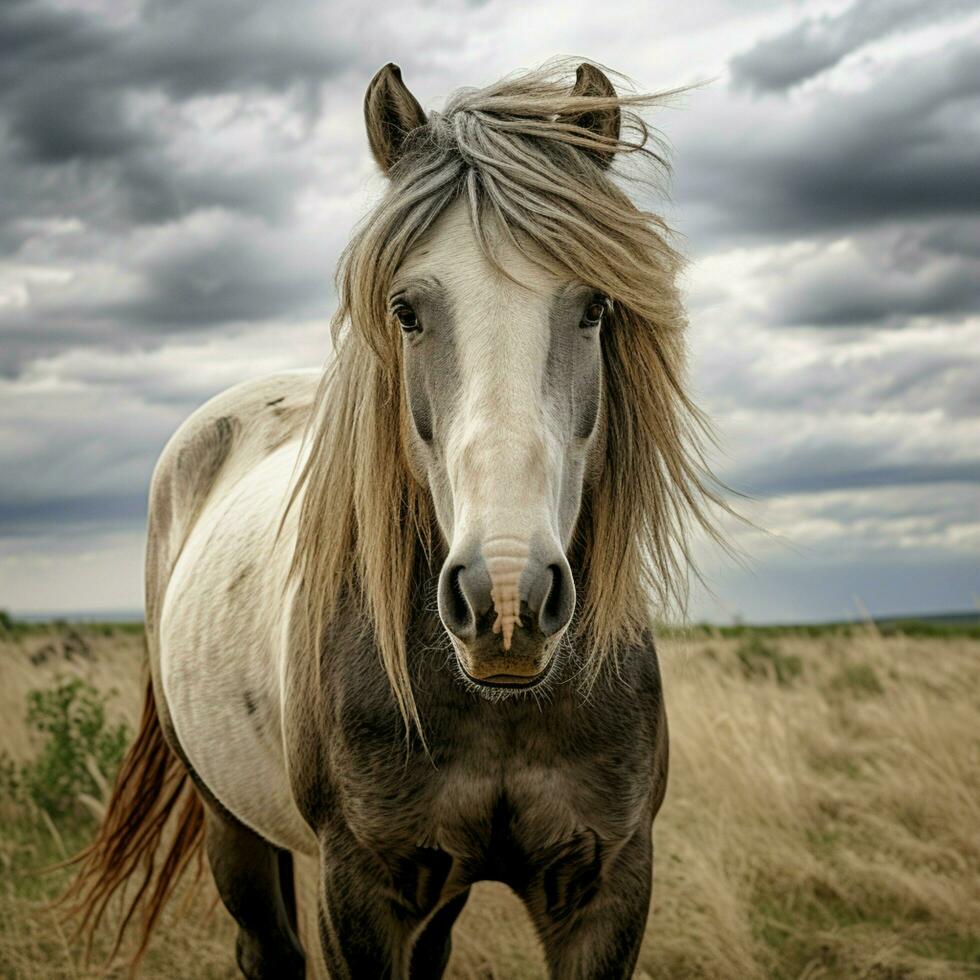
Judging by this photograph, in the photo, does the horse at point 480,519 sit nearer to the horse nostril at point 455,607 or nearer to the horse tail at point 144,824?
the horse nostril at point 455,607

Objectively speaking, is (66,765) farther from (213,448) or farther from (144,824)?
(213,448)

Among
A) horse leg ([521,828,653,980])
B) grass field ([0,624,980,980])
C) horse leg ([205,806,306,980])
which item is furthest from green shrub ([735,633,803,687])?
horse leg ([521,828,653,980])

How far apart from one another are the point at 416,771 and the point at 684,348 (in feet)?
3.43

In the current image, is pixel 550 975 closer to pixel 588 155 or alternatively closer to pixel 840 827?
pixel 588 155

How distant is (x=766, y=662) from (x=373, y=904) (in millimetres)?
10367

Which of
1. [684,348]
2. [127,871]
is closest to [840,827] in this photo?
[127,871]

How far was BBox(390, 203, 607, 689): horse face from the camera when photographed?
5.39ft

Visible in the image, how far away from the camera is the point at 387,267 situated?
2.05 m

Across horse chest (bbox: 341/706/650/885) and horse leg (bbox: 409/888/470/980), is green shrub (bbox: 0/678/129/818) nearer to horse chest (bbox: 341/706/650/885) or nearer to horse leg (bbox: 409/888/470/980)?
horse leg (bbox: 409/888/470/980)

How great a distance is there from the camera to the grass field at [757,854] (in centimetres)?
408

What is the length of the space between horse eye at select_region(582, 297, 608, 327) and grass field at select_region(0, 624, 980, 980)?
0.86 m

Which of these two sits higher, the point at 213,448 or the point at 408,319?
the point at 213,448

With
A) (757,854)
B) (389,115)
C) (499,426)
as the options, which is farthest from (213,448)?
(757,854)

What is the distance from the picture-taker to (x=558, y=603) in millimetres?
1706
